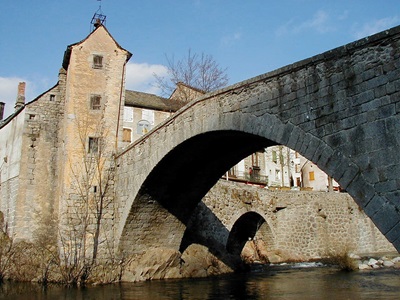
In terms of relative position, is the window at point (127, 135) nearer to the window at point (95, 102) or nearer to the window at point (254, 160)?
the window at point (254, 160)

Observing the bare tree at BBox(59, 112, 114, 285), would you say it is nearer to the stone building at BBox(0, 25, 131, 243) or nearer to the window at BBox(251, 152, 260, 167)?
the stone building at BBox(0, 25, 131, 243)

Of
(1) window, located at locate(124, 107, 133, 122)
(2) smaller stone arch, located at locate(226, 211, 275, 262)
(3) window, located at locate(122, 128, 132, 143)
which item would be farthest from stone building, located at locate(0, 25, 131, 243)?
(3) window, located at locate(122, 128, 132, 143)

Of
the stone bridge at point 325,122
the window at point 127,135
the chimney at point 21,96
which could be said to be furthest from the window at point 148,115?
the stone bridge at point 325,122

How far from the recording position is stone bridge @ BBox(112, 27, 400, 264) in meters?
5.69

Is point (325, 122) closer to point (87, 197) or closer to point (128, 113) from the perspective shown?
point (87, 197)

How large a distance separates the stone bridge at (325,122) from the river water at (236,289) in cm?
336

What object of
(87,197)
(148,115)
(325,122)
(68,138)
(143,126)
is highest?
(148,115)

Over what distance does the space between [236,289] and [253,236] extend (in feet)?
37.6

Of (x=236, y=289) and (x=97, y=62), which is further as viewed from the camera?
(x=97, y=62)

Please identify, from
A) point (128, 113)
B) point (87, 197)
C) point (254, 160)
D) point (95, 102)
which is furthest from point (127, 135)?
point (87, 197)

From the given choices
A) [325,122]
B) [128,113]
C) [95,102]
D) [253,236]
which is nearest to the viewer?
[325,122]

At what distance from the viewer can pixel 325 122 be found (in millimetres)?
6594

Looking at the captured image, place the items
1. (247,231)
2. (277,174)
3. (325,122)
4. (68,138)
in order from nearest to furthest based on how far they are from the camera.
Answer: (325,122), (68,138), (247,231), (277,174)

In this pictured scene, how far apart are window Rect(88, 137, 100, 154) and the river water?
471cm
